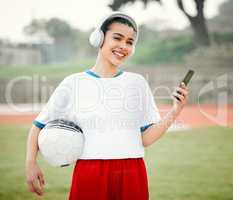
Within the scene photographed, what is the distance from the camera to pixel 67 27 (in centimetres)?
348

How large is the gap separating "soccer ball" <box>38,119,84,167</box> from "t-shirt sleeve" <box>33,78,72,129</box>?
3 cm

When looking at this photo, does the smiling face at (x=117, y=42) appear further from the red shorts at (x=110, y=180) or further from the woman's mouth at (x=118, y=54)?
the red shorts at (x=110, y=180)

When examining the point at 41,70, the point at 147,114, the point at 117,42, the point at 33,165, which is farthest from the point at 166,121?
the point at 41,70

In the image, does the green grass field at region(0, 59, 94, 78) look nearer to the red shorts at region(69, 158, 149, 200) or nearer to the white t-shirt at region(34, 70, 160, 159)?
the white t-shirt at region(34, 70, 160, 159)

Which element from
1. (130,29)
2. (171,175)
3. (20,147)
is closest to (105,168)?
(130,29)

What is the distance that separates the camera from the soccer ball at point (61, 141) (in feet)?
5.39

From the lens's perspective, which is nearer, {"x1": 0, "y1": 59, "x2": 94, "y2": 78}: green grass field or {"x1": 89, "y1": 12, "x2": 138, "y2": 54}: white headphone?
{"x1": 89, "y1": 12, "x2": 138, "y2": 54}: white headphone

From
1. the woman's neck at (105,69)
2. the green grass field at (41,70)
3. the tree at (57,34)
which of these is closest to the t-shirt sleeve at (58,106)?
the woman's neck at (105,69)

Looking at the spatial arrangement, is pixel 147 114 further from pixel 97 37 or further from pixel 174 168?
pixel 174 168

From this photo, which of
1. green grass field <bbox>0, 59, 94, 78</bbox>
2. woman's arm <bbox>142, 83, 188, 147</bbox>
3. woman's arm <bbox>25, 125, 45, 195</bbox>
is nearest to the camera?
woman's arm <bbox>142, 83, 188, 147</bbox>

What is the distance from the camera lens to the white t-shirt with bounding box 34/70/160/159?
164cm

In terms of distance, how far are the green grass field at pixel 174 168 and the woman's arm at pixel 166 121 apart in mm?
1224

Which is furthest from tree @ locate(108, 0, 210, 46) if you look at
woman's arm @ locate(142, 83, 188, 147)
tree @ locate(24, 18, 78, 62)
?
woman's arm @ locate(142, 83, 188, 147)

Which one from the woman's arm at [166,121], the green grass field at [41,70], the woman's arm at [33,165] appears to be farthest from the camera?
the green grass field at [41,70]
